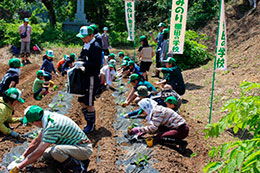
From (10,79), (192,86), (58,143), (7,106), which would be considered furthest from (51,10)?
(58,143)

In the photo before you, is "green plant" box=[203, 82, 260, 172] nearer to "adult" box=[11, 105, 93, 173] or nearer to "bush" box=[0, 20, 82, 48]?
"adult" box=[11, 105, 93, 173]

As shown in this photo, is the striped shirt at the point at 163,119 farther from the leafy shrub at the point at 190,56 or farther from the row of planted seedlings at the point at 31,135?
the leafy shrub at the point at 190,56

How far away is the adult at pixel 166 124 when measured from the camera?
16.0ft

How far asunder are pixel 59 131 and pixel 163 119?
6.32 feet

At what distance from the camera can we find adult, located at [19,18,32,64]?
12.5 metres

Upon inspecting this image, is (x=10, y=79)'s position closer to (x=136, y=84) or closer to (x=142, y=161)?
(x=136, y=84)

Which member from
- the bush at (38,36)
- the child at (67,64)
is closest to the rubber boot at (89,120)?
the child at (67,64)

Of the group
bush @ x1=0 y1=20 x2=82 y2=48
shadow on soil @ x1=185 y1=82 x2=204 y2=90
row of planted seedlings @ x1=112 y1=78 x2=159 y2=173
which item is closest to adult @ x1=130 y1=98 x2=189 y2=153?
row of planted seedlings @ x1=112 y1=78 x2=159 y2=173

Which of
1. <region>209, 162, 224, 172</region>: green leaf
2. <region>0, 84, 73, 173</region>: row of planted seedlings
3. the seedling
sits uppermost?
<region>209, 162, 224, 172</region>: green leaf

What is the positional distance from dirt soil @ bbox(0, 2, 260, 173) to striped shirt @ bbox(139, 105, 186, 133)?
367 mm

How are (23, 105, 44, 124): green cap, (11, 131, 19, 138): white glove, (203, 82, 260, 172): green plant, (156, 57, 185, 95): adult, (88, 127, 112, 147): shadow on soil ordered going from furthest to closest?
(156, 57, 185, 95): adult, (88, 127, 112, 147): shadow on soil, (11, 131, 19, 138): white glove, (23, 105, 44, 124): green cap, (203, 82, 260, 172): green plant

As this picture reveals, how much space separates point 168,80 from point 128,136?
6.50 feet

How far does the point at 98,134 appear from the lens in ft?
18.9

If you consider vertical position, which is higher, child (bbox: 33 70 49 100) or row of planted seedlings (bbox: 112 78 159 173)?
child (bbox: 33 70 49 100)
